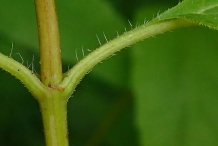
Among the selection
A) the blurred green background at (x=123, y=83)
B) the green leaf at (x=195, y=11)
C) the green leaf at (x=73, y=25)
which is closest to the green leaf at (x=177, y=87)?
the blurred green background at (x=123, y=83)

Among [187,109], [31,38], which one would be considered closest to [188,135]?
[187,109]

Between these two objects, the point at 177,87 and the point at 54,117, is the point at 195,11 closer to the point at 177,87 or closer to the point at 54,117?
the point at 54,117

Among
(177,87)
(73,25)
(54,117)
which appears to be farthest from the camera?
(73,25)

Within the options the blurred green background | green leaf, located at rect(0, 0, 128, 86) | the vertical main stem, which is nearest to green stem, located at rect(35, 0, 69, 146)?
the vertical main stem

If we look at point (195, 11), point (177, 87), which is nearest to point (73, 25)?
point (177, 87)

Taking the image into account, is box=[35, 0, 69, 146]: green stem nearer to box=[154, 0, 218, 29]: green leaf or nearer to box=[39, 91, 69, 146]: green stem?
box=[39, 91, 69, 146]: green stem

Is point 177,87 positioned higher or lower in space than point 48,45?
higher

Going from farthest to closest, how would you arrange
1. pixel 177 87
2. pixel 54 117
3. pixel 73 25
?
pixel 73 25
pixel 177 87
pixel 54 117

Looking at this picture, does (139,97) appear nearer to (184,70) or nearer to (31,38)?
(184,70)
